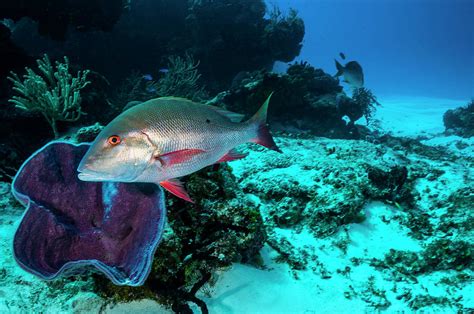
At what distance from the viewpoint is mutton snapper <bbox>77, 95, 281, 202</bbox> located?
69.1 inches

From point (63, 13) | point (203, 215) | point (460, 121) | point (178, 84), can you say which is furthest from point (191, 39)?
point (460, 121)

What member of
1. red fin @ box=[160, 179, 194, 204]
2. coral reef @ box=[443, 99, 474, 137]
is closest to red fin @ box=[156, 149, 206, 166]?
red fin @ box=[160, 179, 194, 204]

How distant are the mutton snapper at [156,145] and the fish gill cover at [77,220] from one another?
42 cm

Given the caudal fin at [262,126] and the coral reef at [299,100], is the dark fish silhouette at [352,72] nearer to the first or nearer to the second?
the coral reef at [299,100]

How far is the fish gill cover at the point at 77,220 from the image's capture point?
6.63 feet

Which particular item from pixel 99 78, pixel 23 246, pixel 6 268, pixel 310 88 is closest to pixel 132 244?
pixel 23 246

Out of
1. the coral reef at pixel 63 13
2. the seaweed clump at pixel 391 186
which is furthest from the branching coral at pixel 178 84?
the seaweed clump at pixel 391 186

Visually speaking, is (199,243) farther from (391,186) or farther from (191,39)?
(191,39)

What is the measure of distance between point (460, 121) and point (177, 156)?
1624 centimetres

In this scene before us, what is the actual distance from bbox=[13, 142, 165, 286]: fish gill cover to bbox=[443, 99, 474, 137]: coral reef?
14.0 m

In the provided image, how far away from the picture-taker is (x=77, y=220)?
2580 millimetres

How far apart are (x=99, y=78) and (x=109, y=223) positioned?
5.78 meters

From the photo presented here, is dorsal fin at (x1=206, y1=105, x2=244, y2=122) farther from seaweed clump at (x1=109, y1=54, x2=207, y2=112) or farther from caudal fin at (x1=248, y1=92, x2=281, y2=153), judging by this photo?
seaweed clump at (x1=109, y1=54, x2=207, y2=112)

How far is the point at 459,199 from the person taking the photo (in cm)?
440
